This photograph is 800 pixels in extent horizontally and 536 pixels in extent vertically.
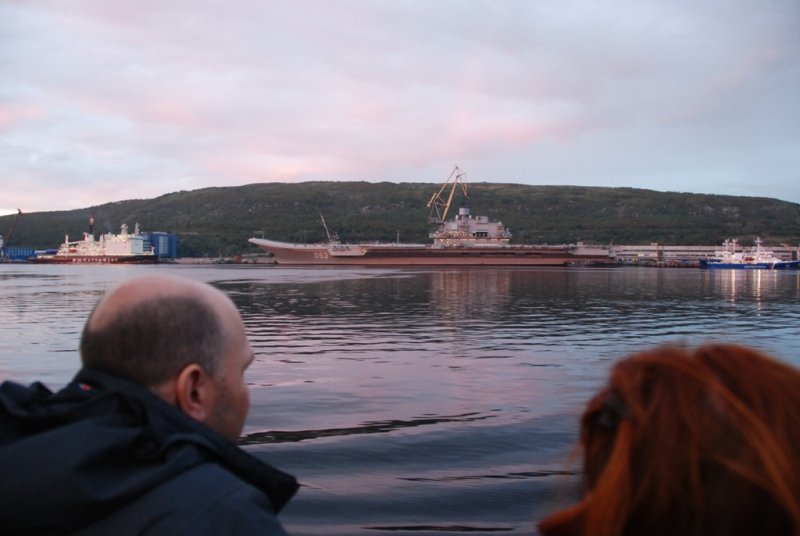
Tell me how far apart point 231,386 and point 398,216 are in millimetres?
164648

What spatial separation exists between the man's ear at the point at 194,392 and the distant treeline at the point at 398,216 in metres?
132

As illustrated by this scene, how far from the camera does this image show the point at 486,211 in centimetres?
16412

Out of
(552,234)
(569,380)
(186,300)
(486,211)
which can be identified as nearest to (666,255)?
(552,234)

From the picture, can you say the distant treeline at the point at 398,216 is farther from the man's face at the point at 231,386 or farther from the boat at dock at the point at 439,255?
the man's face at the point at 231,386

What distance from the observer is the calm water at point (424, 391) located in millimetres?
5207

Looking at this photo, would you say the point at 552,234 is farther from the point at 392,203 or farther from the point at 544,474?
the point at 544,474

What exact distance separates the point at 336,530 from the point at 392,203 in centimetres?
17289

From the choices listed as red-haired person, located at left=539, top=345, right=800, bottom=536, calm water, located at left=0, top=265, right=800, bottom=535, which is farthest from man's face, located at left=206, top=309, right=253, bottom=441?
red-haired person, located at left=539, top=345, right=800, bottom=536

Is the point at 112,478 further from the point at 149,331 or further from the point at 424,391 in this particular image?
the point at 424,391

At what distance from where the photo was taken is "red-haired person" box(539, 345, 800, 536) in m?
0.92

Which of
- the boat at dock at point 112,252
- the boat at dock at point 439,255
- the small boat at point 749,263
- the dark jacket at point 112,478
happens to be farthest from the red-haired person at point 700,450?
the boat at dock at point 112,252

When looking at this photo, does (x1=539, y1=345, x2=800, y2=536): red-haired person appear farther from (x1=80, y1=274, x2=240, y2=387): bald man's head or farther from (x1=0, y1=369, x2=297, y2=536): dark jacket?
(x1=80, y1=274, x2=240, y2=387): bald man's head

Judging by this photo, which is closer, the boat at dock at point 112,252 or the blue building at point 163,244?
the boat at dock at point 112,252

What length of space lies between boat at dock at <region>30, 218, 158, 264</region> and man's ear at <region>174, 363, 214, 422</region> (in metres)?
108
